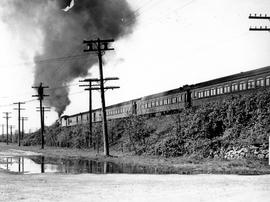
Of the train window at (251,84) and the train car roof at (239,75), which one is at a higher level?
the train car roof at (239,75)

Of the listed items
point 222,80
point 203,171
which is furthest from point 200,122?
point 203,171

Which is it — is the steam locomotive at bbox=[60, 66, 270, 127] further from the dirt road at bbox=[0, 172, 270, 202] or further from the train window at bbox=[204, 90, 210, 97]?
the dirt road at bbox=[0, 172, 270, 202]

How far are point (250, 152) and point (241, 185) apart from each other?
33.2ft

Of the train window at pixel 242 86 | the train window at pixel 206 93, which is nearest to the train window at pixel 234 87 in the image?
the train window at pixel 242 86

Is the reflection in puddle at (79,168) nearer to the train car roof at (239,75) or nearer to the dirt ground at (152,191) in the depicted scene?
the dirt ground at (152,191)

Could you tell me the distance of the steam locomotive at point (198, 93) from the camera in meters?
29.7

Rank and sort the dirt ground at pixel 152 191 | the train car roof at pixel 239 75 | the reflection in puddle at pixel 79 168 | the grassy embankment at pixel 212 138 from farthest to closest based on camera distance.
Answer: the train car roof at pixel 239 75
the grassy embankment at pixel 212 138
the reflection in puddle at pixel 79 168
the dirt ground at pixel 152 191

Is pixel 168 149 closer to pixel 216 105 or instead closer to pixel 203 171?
pixel 216 105

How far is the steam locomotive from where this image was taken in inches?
1169

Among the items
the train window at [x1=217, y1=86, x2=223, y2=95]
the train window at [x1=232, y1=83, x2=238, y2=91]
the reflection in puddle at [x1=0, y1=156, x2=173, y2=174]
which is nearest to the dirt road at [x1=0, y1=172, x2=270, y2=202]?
the reflection in puddle at [x1=0, y1=156, x2=173, y2=174]

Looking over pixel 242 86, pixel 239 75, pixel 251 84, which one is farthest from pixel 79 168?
pixel 239 75

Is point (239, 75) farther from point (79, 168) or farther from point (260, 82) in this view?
point (79, 168)

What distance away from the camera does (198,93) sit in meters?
38.1

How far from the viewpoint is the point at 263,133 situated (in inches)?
972
